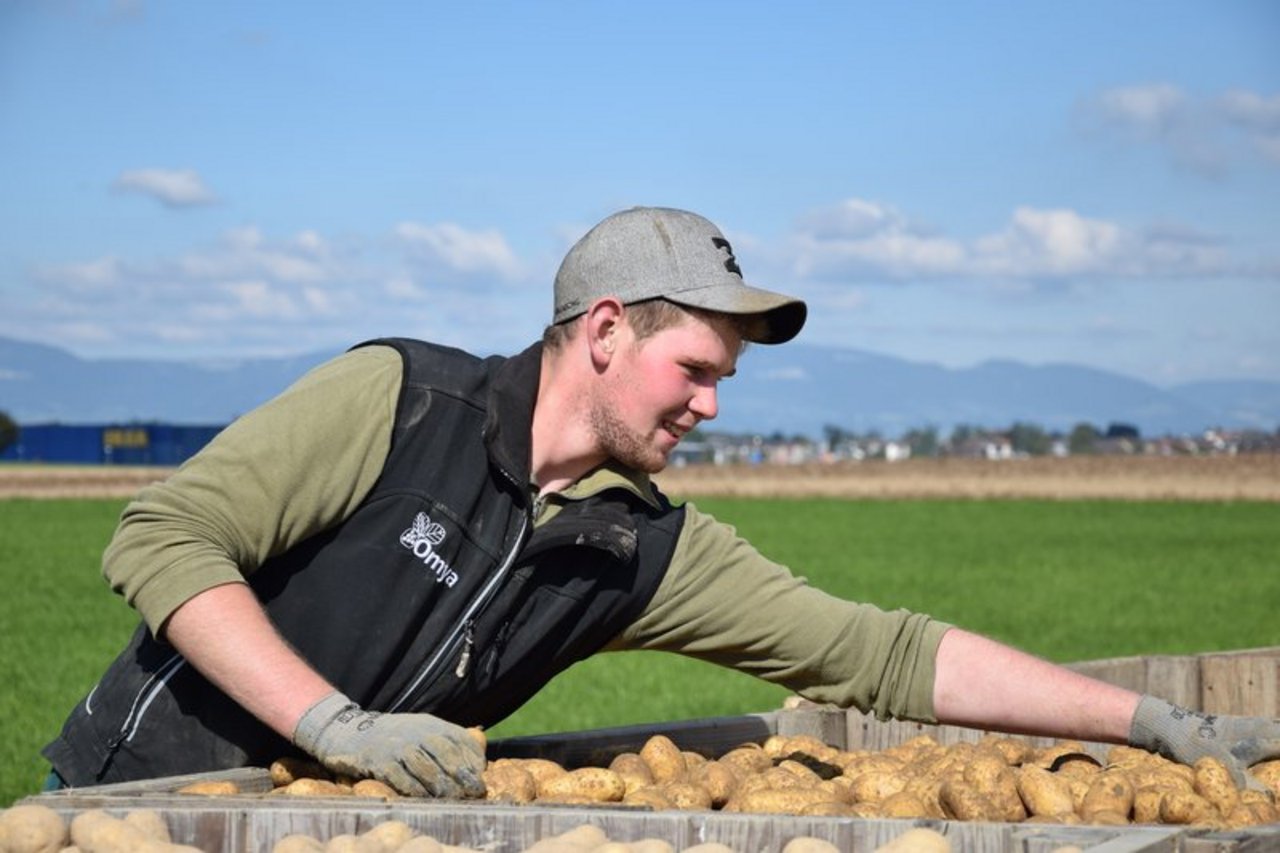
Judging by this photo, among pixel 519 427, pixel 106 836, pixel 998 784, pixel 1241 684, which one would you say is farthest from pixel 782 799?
pixel 1241 684

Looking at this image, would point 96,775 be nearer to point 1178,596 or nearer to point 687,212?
point 687,212

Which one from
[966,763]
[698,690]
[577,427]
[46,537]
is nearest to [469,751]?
[577,427]

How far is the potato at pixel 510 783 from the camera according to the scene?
3.08m

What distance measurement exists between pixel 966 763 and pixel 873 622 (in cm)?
43

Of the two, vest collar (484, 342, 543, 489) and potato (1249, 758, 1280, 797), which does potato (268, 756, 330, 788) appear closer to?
vest collar (484, 342, 543, 489)

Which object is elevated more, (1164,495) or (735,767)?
(1164,495)

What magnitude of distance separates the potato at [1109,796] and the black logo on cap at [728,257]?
1105mm

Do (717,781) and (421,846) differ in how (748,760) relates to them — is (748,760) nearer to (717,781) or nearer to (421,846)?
(717,781)

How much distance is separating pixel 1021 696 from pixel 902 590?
1559 centimetres

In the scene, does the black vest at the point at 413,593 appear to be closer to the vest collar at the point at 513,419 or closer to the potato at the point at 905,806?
the vest collar at the point at 513,419

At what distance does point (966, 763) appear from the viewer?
3422mm

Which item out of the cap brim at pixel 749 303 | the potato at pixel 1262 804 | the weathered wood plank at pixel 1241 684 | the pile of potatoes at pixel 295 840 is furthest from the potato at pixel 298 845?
the weathered wood plank at pixel 1241 684

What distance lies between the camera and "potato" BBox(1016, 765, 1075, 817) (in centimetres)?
311

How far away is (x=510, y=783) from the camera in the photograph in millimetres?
3119
